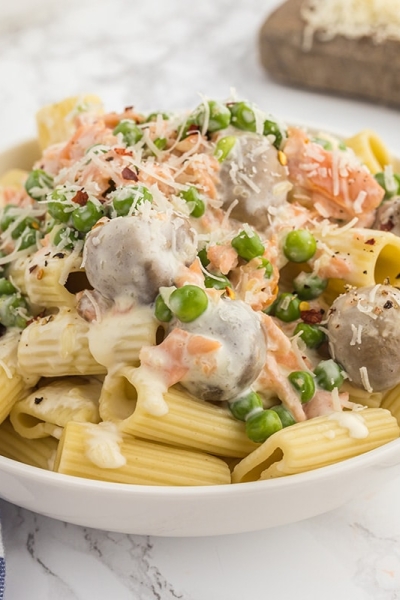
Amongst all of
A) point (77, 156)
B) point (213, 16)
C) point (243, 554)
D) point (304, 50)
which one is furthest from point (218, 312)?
point (213, 16)

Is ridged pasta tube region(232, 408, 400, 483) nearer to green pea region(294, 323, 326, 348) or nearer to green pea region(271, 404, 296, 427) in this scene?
green pea region(271, 404, 296, 427)

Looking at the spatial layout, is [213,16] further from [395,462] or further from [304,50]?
[395,462]

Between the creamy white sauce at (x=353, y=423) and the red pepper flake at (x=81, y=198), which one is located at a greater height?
the red pepper flake at (x=81, y=198)

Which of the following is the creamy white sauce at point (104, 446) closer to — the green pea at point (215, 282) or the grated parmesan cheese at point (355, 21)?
the green pea at point (215, 282)

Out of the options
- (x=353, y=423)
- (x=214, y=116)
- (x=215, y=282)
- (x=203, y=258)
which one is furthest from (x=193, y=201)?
(x=353, y=423)

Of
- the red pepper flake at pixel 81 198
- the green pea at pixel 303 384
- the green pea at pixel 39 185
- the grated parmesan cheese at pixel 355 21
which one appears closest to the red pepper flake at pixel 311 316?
the green pea at pixel 303 384

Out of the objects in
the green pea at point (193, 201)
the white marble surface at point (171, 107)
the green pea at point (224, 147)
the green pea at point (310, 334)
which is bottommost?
the white marble surface at point (171, 107)
